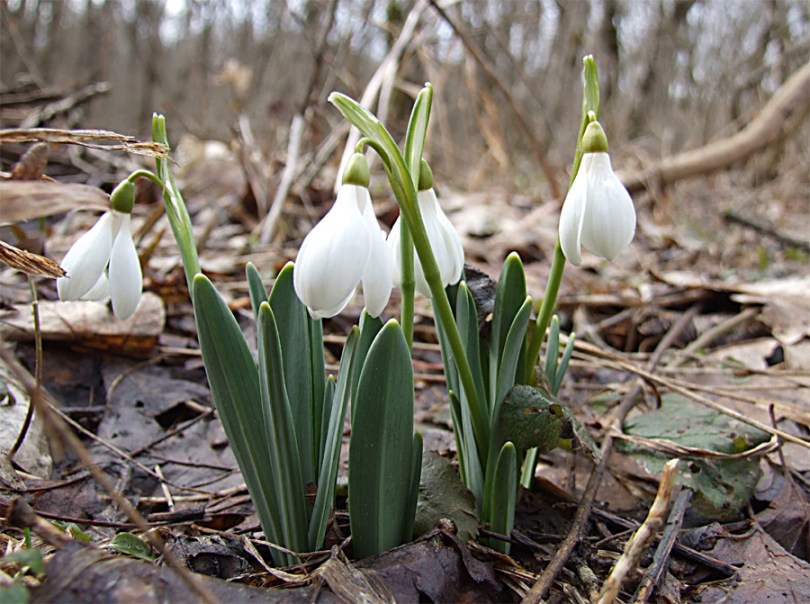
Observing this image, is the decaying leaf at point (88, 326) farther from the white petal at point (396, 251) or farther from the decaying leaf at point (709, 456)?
the decaying leaf at point (709, 456)

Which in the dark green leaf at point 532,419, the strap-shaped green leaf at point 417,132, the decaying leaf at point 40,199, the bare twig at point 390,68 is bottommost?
the dark green leaf at point 532,419

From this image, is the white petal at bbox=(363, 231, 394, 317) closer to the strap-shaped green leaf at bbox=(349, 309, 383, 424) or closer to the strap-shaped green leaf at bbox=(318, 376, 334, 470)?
the strap-shaped green leaf at bbox=(349, 309, 383, 424)

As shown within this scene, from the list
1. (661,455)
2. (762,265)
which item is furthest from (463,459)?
(762,265)

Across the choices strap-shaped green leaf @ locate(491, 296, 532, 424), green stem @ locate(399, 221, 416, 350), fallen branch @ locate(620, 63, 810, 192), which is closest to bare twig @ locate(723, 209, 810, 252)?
fallen branch @ locate(620, 63, 810, 192)

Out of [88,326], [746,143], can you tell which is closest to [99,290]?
→ [88,326]

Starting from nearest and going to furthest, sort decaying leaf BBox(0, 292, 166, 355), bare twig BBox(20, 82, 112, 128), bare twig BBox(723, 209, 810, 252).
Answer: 1. decaying leaf BBox(0, 292, 166, 355)
2. bare twig BBox(20, 82, 112, 128)
3. bare twig BBox(723, 209, 810, 252)

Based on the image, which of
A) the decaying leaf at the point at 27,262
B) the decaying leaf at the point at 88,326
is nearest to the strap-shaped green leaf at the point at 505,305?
the decaying leaf at the point at 27,262
